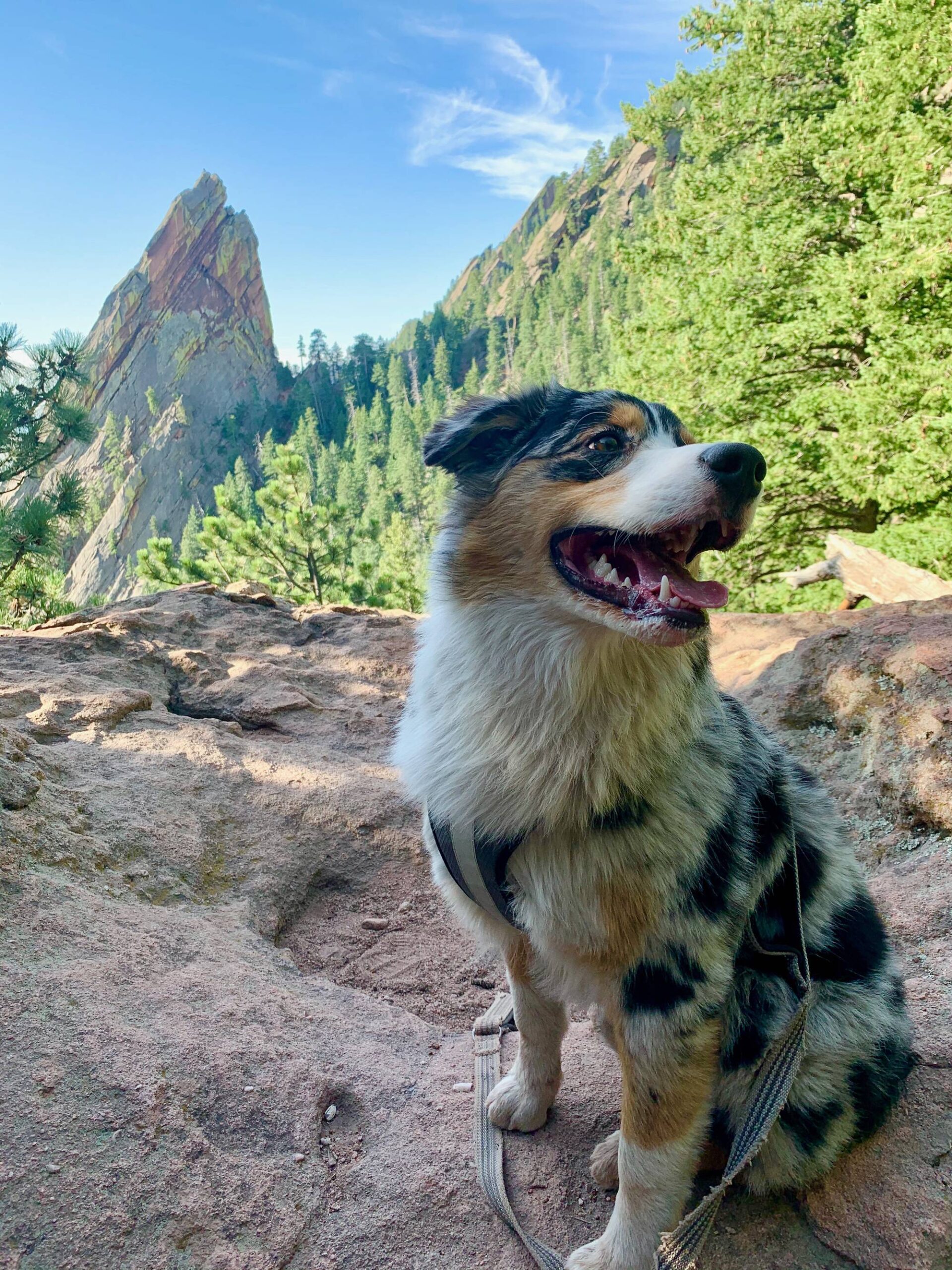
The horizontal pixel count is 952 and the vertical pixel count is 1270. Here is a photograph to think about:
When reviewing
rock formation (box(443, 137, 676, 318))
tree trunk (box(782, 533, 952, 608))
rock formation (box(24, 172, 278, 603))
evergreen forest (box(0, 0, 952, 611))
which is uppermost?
rock formation (box(443, 137, 676, 318))

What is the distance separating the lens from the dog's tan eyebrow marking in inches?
85.4

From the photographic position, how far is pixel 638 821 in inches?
75.3

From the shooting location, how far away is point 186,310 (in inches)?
3652

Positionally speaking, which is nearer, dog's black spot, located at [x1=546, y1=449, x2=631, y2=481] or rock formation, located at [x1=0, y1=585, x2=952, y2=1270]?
rock formation, located at [x1=0, y1=585, x2=952, y2=1270]

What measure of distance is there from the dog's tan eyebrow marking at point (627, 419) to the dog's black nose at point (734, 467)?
0.43 metres

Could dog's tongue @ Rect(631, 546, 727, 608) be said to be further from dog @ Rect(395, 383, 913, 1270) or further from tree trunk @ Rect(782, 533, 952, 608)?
tree trunk @ Rect(782, 533, 952, 608)

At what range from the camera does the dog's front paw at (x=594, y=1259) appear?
184cm

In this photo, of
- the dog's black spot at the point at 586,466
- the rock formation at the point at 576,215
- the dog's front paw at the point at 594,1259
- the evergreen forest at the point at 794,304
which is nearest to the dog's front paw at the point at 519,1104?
the dog's front paw at the point at 594,1259

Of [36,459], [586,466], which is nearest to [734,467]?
[586,466]

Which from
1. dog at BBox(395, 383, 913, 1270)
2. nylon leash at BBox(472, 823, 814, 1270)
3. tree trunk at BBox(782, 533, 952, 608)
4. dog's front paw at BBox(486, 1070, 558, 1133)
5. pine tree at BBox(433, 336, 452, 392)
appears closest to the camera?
nylon leash at BBox(472, 823, 814, 1270)

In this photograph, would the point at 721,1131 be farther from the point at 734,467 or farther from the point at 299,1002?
the point at 734,467

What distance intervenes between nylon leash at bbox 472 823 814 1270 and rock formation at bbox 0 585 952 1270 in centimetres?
7

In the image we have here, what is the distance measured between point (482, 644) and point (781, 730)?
10.7ft

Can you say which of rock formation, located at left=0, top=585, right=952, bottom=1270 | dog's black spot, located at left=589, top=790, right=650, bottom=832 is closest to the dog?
dog's black spot, located at left=589, top=790, right=650, bottom=832
